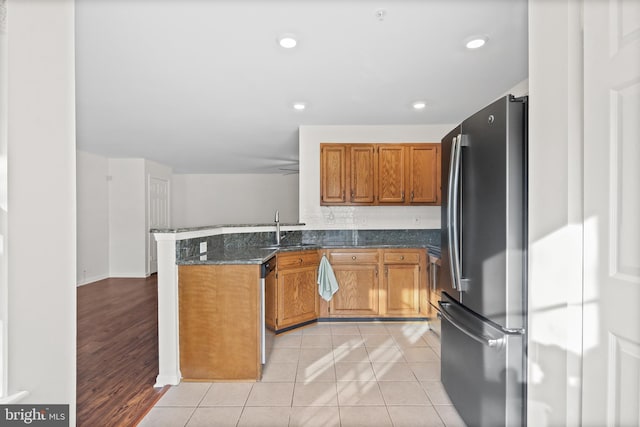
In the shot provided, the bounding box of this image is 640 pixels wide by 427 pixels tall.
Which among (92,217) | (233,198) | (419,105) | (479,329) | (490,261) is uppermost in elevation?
(419,105)

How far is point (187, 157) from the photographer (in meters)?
6.07

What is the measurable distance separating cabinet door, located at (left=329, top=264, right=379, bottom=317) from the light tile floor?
21.6 inches

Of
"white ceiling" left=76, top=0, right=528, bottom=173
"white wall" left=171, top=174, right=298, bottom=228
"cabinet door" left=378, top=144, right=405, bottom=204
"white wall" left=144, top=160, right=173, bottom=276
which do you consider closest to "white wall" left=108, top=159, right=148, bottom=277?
"white wall" left=144, top=160, right=173, bottom=276

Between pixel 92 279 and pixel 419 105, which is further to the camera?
pixel 92 279

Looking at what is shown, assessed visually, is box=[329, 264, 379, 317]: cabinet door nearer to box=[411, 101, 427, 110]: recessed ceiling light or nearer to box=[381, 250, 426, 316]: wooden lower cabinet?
box=[381, 250, 426, 316]: wooden lower cabinet

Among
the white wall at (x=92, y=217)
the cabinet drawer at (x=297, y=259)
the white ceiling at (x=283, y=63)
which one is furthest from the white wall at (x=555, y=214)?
the white wall at (x=92, y=217)

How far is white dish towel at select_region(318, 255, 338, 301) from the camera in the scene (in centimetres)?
343

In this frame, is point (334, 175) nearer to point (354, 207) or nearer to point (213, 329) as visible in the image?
point (354, 207)

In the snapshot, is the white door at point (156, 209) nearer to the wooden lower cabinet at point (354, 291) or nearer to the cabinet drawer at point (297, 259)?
the cabinet drawer at point (297, 259)

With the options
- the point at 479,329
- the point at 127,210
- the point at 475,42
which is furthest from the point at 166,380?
the point at 127,210

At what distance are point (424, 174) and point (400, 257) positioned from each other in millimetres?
1192

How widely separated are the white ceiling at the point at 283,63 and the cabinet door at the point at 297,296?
1826 mm

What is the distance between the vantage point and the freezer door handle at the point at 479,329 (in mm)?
1488

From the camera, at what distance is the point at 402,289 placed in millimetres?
3600
